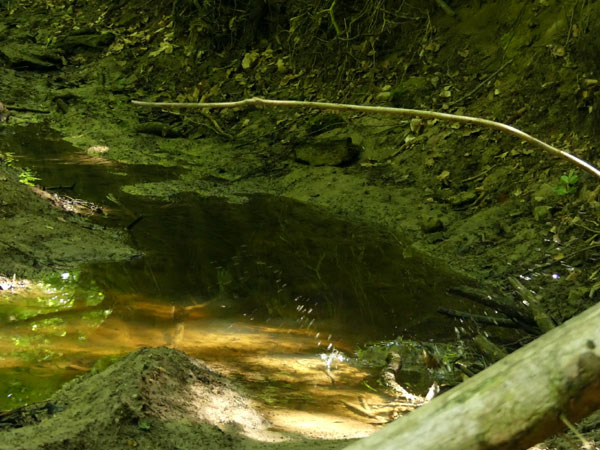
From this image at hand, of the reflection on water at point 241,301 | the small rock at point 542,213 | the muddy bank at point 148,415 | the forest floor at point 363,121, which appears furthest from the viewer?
the small rock at point 542,213

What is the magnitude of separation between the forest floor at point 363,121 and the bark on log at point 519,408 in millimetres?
3275

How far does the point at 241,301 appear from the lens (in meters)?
4.92

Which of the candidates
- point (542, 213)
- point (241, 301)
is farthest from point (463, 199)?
point (241, 301)

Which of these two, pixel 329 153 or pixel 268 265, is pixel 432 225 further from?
pixel 329 153

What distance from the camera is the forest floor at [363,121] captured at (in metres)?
5.66

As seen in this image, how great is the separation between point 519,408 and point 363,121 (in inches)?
276

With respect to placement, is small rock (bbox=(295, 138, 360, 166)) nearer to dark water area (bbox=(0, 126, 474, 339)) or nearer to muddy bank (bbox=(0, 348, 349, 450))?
dark water area (bbox=(0, 126, 474, 339))

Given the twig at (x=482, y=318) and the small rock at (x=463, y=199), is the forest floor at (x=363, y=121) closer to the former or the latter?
the small rock at (x=463, y=199)

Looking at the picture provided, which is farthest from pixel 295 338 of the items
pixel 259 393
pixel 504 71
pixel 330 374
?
pixel 504 71

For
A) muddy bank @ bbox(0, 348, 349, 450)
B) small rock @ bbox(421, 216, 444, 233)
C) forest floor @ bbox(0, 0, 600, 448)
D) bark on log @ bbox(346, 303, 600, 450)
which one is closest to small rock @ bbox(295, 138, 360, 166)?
forest floor @ bbox(0, 0, 600, 448)

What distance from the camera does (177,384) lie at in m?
3.08

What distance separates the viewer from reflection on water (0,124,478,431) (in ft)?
12.3

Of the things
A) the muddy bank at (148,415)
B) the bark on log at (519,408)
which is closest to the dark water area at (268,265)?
the muddy bank at (148,415)

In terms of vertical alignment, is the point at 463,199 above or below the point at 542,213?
below
